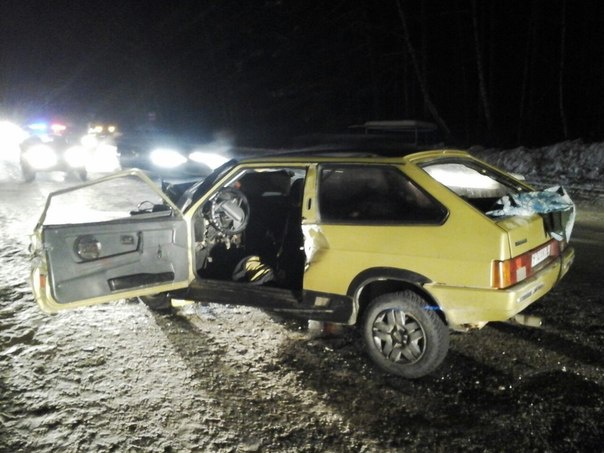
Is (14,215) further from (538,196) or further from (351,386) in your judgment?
(538,196)

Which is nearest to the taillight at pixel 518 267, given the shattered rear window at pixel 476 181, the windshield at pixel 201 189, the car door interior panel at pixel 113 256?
the shattered rear window at pixel 476 181

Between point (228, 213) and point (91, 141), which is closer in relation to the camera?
point (228, 213)

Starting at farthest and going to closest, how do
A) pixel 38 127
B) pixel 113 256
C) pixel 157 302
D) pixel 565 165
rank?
pixel 38 127
pixel 565 165
pixel 157 302
pixel 113 256

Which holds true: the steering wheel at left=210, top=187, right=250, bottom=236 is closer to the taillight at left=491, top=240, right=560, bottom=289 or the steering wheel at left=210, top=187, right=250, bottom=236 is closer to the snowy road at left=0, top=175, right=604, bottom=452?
the snowy road at left=0, top=175, right=604, bottom=452

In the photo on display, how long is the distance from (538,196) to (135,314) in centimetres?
392

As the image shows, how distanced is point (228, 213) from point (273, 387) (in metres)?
1.72

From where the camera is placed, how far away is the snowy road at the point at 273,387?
326cm

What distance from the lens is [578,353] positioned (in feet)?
13.7

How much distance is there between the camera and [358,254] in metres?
3.89

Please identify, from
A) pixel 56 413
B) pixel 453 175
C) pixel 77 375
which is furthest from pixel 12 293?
pixel 453 175

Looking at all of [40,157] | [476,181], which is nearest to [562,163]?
[476,181]

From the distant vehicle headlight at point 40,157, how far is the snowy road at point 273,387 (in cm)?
1000

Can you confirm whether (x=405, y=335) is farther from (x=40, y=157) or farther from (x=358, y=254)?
(x=40, y=157)

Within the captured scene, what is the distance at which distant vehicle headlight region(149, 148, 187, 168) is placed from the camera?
1393cm
